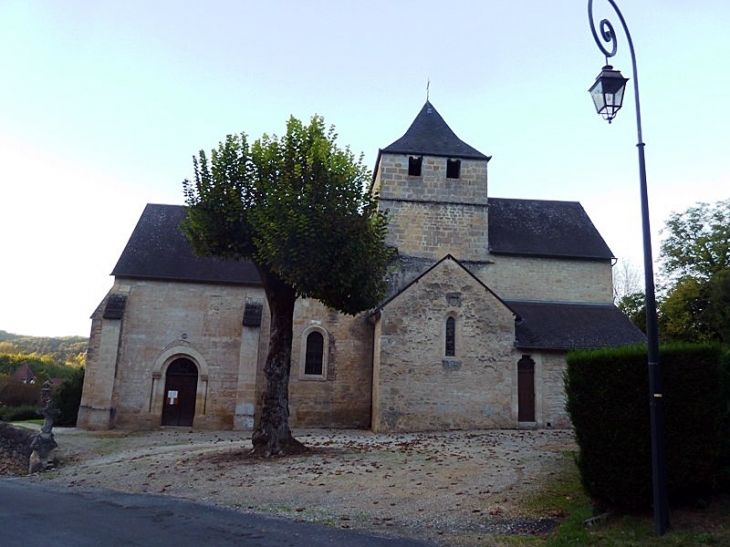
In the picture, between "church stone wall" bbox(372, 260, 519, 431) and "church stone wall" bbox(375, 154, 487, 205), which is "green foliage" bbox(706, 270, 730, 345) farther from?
"church stone wall" bbox(375, 154, 487, 205)

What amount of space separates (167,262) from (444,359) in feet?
39.9

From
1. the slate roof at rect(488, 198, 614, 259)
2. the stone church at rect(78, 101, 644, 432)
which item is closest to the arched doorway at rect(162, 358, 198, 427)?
the stone church at rect(78, 101, 644, 432)

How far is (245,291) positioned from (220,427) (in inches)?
216

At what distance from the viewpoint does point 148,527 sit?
26.3ft

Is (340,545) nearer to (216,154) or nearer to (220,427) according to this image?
(216,154)

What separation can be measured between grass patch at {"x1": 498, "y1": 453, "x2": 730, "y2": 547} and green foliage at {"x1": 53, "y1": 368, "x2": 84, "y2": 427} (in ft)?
70.8

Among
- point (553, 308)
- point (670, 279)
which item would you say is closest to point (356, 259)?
point (553, 308)

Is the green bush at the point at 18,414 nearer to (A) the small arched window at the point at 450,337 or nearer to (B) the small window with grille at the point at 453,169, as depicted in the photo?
(A) the small arched window at the point at 450,337

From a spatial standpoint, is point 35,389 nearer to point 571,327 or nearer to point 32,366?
point 32,366

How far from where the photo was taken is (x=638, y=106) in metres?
8.00

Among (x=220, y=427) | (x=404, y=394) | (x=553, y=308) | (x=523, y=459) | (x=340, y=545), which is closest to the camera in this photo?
(x=340, y=545)

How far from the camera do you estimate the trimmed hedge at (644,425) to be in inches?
289

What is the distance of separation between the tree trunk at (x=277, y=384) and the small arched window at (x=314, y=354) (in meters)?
8.51

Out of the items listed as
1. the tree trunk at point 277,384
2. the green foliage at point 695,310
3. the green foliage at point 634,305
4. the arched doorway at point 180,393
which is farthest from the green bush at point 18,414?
the green foliage at point 634,305
